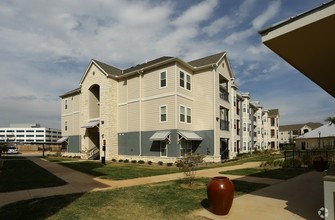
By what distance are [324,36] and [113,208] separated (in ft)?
25.0

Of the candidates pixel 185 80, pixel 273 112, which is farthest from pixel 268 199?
pixel 273 112

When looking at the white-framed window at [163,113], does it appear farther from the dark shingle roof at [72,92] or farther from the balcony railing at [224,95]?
the dark shingle roof at [72,92]

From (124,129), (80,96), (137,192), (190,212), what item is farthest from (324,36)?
(80,96)

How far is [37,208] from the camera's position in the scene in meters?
8.66

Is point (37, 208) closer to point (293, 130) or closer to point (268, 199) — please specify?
point (268, 199)

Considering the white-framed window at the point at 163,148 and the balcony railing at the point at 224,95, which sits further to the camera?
the balcony railing at the point at 224,95

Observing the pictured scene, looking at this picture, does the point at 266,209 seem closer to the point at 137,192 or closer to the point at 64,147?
the point at 137,192

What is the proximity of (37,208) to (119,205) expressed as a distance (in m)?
2.56

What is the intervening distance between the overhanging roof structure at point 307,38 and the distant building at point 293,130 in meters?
106

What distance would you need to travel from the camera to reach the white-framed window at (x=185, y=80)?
27200mm

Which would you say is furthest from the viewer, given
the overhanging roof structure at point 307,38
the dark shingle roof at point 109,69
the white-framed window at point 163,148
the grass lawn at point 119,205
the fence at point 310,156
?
the dark shingle roof at point 109,69

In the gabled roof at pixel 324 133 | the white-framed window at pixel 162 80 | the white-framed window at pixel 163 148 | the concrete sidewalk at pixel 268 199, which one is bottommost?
the concrete sidewalk at pixel 268 199

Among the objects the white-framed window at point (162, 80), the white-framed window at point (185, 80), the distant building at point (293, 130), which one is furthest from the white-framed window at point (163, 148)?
the distant building at point (293, 130)

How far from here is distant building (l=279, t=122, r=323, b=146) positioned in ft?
346
